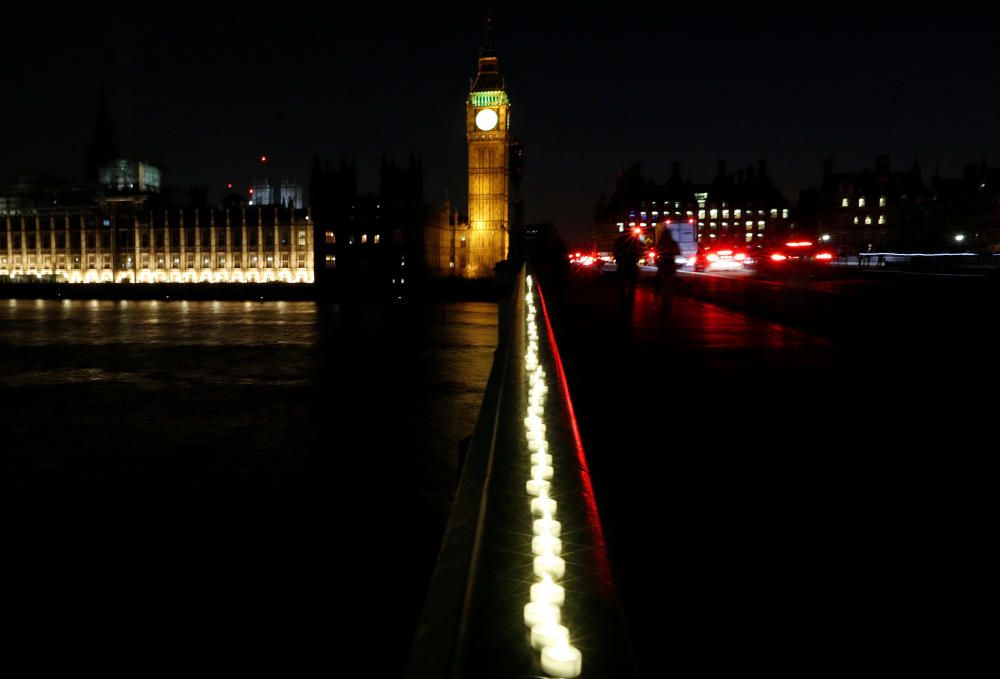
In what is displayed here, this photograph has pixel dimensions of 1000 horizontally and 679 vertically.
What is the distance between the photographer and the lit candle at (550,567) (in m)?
1.80

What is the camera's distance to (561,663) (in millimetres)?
1409

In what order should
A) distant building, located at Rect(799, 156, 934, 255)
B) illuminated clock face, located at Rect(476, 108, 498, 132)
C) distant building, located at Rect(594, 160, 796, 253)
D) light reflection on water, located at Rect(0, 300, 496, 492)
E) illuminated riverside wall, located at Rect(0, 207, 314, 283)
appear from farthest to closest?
distant building, located at Rect(594, 160, 796, 253) → illuminated clock face, located at Rect(476, 108, 498, 132) → illuminated riverside wall, located at Rect(0, 207, 314, 283) → distant building, located at Rect(799, 156, 934, 255) → light reflection on water, located at Rect(0, 300, 496, 492)

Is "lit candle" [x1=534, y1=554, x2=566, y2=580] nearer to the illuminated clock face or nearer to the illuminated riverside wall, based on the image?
the illuminated riverside wall

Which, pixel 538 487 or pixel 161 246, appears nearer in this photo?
pixel 538 487

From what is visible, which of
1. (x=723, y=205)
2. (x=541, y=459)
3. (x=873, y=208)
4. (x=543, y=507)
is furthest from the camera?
(x=723, y=205)

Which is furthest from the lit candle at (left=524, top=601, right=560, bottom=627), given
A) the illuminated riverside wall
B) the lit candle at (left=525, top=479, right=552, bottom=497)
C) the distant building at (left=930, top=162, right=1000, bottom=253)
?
the illuminated riverside wall

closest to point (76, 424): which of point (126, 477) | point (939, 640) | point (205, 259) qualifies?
point (126, 477)

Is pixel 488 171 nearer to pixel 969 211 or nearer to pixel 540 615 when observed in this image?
pixel 969 211

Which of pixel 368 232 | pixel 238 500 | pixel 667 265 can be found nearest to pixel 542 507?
pixel 238 500

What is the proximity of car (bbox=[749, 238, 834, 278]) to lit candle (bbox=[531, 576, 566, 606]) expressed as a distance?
27348mm

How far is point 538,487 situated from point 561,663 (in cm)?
100

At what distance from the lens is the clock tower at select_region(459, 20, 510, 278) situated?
112500 mm

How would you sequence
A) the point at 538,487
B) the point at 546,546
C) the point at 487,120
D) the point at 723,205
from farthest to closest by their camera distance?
the point at 723,205
the point at 487,120
the point at 538,487
the point at 546,546

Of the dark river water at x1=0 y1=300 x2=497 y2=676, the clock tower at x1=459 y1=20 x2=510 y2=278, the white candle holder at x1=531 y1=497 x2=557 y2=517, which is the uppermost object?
the clock tower at x1=459 y1=20 x2=510 y2=278
